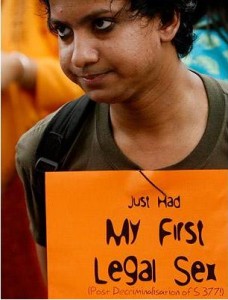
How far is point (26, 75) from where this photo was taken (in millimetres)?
1847

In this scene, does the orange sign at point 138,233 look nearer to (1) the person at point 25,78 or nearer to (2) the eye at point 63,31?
(2) the eye at point 63,31

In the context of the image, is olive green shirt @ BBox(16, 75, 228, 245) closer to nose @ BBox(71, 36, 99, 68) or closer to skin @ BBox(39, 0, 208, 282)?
skin @ BBox(39, 0, 208, 282)

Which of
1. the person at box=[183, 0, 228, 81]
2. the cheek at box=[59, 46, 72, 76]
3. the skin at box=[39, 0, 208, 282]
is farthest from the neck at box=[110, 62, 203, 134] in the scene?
the person at box=[183, 0, 228, 81]

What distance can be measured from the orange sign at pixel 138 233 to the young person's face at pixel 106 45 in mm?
168

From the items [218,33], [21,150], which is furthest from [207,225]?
[218,33]

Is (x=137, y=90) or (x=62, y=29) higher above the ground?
(x=62, y=29)

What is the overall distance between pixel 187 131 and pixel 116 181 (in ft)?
0.49

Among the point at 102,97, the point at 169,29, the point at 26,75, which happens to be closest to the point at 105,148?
the point at 102,97

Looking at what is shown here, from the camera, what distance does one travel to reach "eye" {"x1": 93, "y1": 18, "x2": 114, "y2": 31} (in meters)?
1.39

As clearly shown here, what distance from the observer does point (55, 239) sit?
157 centimetres

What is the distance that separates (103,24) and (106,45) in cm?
3

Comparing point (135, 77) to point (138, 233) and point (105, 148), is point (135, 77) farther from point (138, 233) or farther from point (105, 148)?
point (138, 233)

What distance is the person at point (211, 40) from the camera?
1818 millimetres

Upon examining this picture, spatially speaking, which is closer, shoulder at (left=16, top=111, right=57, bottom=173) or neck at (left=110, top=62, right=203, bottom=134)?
neck at (left=110, top=62, right=203, bottom=134)
